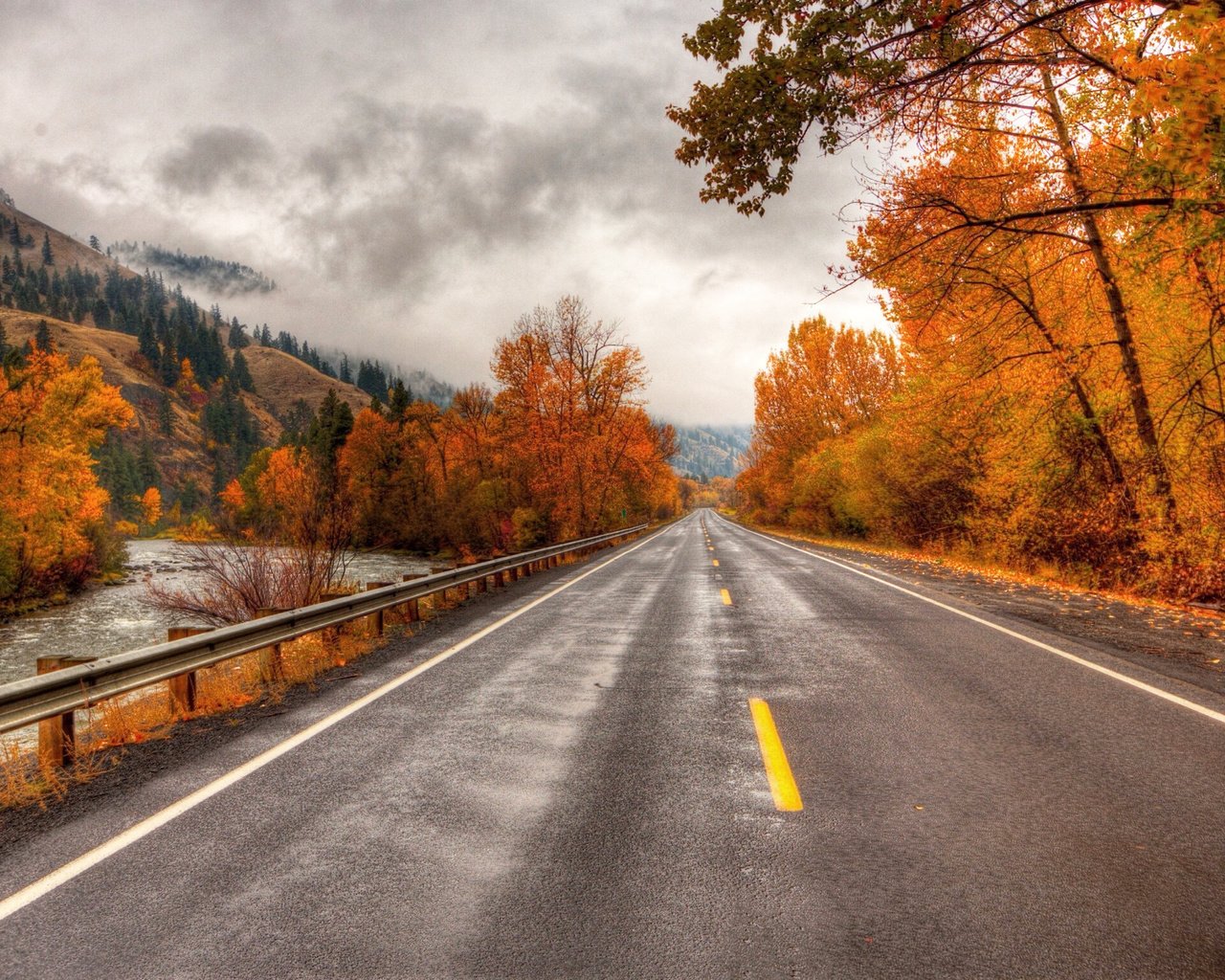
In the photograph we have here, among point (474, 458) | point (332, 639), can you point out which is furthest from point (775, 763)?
point (474, 458)

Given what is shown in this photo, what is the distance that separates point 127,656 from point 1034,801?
6211 mm

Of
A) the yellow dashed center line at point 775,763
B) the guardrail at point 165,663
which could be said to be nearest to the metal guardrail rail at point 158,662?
the guardrail at point 165,663

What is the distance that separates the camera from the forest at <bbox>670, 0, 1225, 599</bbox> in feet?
20.6

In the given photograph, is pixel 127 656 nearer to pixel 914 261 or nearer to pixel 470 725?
pixel 470 725

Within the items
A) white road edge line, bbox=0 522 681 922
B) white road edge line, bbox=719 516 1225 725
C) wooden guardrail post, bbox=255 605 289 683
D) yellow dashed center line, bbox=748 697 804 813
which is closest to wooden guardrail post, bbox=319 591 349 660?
wooden guardrail post, bbox=255 605 289 683

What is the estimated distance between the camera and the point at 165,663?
567cm

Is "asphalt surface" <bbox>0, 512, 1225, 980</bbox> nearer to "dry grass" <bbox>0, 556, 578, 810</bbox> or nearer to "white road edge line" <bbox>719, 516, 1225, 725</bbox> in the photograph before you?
Answer: "white road edge line" <bbox>719, 516, 1225, 725</bbox>

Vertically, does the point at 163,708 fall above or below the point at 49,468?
below

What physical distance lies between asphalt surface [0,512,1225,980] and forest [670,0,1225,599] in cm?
489

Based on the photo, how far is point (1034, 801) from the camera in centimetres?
379

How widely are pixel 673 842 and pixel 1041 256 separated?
53.3 feet

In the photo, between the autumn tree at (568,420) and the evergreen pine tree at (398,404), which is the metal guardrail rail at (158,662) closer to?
the autumn tree at (568,420)

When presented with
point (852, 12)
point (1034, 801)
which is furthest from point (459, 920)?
point (852, 12)

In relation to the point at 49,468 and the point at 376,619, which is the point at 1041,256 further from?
the point at 49,468
